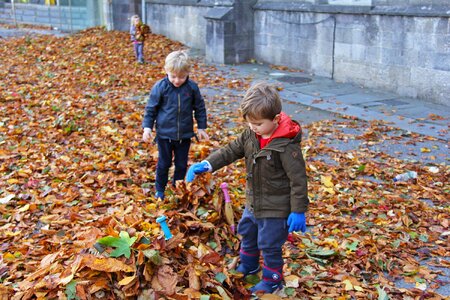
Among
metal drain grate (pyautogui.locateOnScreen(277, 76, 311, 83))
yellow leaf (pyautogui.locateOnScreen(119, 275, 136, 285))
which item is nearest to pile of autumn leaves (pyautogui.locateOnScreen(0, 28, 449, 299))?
yellow leaf (pyautogui.locateOnScreen(119, 275, 136, 285))

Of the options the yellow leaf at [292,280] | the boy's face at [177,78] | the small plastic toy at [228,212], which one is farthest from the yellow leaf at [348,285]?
the boy's face at [177,78]

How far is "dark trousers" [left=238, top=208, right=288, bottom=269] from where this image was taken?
11.6 feet

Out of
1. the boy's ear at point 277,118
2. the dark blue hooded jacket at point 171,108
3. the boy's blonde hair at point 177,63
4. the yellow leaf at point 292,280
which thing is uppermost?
the boy's blonde hair at point 177,63

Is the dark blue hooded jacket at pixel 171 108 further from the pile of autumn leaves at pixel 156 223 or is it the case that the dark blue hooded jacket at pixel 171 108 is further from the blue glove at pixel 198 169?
the blue glove at pixel 198 169

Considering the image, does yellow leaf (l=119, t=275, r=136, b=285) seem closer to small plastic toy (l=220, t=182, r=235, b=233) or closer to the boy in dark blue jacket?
small plastic toy (l=220, t=182, r=235, b=233)

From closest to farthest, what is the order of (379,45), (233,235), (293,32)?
(233,235), (379,45), (293,32)

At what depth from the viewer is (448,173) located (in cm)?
615

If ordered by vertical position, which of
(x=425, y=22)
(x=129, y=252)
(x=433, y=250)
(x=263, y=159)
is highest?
(x=425, y=22)

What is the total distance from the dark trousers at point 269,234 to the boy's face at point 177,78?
1712 mm

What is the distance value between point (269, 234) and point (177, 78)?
1.98 m

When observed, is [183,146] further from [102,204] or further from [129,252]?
[129,252]

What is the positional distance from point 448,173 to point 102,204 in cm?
376

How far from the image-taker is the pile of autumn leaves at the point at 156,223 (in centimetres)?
332

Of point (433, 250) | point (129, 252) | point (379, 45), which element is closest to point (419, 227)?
point (433, 250)
